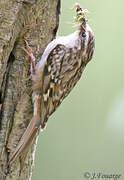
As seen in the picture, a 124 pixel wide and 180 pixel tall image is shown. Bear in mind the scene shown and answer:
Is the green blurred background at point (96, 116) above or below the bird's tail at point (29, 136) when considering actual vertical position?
above

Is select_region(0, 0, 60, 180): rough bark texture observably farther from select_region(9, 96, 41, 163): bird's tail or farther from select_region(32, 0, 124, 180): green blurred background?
select_region(32, 0, 124, 180): green blurred background

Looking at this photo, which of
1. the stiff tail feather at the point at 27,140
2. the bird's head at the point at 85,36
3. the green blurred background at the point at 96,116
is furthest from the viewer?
the green blurred background at the point at 96,116

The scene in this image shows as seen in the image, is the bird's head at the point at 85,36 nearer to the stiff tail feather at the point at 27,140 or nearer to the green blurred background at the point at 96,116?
the stiff tail feather at the point at 27,140

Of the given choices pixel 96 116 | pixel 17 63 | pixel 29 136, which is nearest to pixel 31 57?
pixel 17 63

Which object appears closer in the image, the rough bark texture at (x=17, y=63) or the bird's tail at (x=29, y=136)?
the rough bark texture at (x=17, y=63)

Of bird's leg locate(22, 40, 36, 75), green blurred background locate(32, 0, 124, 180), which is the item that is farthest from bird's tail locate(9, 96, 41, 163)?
green blurred background locate(32, 0, 124, 180)

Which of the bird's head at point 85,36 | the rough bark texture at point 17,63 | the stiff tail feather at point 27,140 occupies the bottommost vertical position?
the stiff tail feather at point 27,140

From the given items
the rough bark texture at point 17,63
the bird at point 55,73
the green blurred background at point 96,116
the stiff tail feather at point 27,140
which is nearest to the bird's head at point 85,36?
the bird at point 55,73

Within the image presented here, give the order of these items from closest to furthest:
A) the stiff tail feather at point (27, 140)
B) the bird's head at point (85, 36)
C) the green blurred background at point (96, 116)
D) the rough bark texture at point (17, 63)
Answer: the rough bark texture at point (17, 63) < the stiff tail feather at point (27, 140) < the bird's head at point (85, 36) < the green blurred background at point (96, 116)
